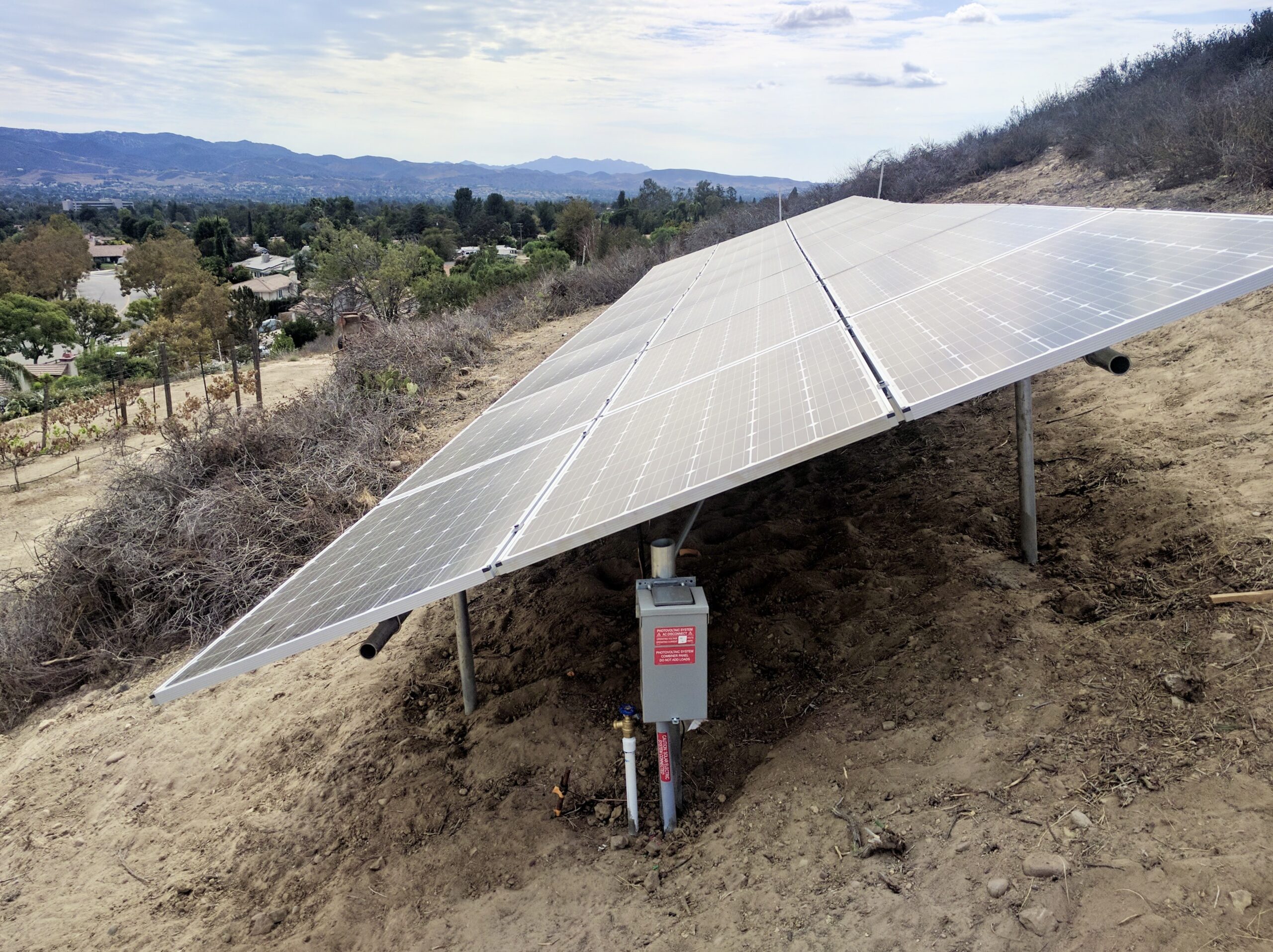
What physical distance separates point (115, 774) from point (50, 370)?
54.8 metres

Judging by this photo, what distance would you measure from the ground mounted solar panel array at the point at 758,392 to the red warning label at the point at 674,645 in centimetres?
66

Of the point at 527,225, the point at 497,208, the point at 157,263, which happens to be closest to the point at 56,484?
the point at 157,263

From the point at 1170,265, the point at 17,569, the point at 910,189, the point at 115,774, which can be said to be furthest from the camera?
the point at 910,189

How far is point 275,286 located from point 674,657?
3475 inches

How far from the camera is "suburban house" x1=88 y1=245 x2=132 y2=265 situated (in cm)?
10500

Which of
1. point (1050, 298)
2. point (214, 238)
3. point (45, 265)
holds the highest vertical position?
point (214, 238)

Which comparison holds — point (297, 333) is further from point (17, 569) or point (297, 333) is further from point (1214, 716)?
point (1214, 716)

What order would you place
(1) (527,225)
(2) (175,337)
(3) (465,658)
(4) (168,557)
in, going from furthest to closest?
(1) (527,225) → (2) (175,337) → (4) (168,557) → (3) (465,658)

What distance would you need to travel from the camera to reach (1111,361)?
3.67 meters

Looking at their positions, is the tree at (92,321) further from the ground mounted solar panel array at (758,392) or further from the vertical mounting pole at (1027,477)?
the vertical mounting pole at (1027,477)

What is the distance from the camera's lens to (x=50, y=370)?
161 feet

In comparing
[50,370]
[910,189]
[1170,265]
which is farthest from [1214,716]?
[50,370]

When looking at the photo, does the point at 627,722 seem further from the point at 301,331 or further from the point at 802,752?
the point at 301,331

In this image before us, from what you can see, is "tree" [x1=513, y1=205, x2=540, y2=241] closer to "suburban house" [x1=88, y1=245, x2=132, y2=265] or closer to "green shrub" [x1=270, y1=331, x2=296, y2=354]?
"suburban house" [x1=88, y1=245, x2=132, y2=265]
